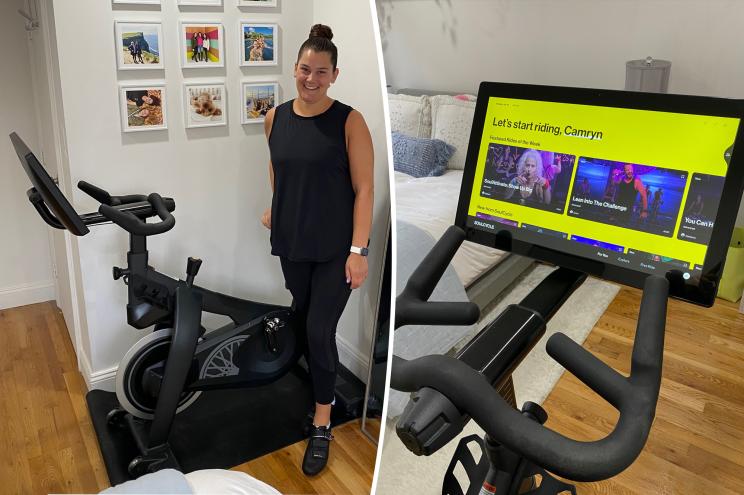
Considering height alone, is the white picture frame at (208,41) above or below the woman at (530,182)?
above

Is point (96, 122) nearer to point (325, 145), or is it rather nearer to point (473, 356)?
point (325, 145)

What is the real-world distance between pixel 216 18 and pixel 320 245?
13cm

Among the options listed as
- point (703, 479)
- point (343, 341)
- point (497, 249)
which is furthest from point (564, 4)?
point (703, 479)

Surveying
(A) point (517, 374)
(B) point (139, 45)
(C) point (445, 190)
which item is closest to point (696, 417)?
(A) point (517, 374)

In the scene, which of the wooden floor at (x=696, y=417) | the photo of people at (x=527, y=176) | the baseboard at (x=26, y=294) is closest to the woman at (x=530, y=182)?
the photo of people at (x=527, y=176)

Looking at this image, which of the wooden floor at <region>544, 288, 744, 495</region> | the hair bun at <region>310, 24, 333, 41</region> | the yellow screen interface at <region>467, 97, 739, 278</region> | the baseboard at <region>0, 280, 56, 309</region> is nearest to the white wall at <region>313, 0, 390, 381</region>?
the hair bun at <region>310, 24, 333, 41</region>

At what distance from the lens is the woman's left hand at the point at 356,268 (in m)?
0.30

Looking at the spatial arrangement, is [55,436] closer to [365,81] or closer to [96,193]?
[96,193]

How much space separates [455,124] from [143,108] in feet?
0.69

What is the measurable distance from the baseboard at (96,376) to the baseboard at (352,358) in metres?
0.14

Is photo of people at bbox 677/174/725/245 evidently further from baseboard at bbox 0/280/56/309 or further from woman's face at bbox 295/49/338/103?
baseboard at bbox 0/280/56/309

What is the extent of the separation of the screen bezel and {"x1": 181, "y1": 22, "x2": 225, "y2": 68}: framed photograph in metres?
0.17

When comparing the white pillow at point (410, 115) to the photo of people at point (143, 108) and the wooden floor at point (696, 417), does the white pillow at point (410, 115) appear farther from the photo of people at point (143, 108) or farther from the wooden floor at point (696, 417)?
the wooden floor at point (696, 417)

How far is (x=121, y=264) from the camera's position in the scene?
29cm
